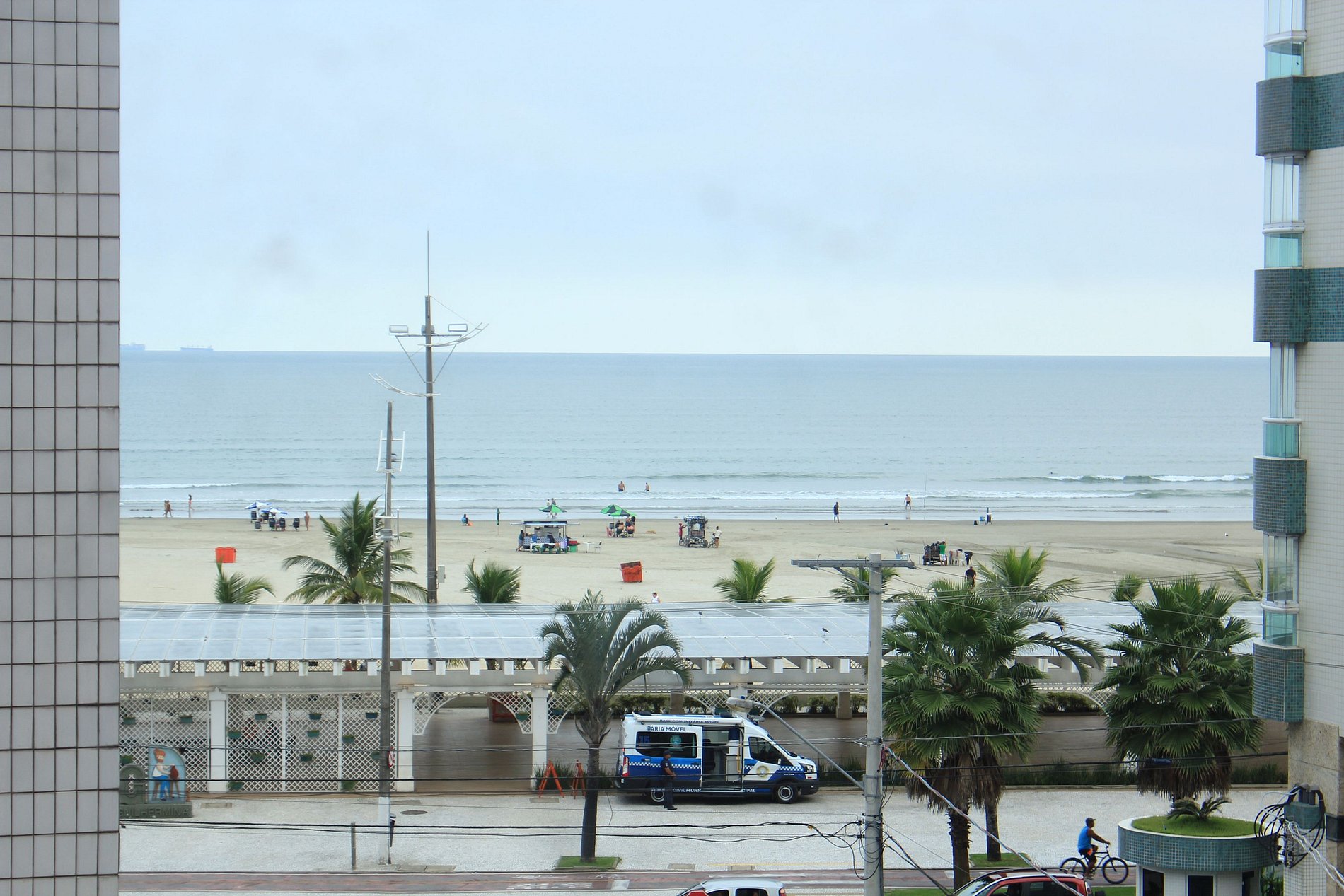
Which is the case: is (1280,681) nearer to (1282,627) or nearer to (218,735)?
(1282,627)

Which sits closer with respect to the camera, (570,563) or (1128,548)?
(570,563)

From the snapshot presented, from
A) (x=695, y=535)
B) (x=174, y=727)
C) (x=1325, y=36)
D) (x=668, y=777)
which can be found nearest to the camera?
(x=1325, y=36)

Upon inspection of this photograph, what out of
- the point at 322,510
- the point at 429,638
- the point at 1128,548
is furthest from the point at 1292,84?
the point at 322,510

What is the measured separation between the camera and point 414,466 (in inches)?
5059

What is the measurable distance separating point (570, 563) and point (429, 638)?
35.4m

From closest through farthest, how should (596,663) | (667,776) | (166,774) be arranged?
(596,663) → (667,776) → (166,774)

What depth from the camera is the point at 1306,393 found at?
20.1 m

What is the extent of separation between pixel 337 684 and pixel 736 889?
11.1 meters

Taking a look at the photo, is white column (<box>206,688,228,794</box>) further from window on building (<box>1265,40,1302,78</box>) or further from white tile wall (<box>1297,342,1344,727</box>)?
window on building (<box>1265,40,1302,78</box>)

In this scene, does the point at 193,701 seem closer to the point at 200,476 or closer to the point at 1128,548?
the point at 1128,548

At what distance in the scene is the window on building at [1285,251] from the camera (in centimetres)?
2005

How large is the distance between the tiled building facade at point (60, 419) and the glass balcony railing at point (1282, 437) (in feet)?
50.7

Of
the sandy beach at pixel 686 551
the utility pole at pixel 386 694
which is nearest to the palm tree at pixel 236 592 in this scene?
the utility pole at pixel 386 694

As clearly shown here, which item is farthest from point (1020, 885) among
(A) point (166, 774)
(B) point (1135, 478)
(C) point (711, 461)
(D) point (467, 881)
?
(C) point (711, 461)
